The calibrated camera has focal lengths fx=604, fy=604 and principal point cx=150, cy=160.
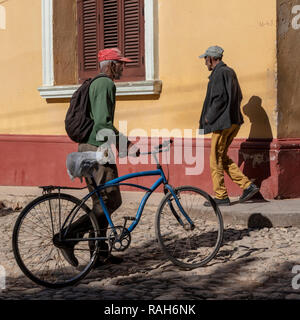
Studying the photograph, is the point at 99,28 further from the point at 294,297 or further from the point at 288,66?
the point at 294,297

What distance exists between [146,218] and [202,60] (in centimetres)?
247

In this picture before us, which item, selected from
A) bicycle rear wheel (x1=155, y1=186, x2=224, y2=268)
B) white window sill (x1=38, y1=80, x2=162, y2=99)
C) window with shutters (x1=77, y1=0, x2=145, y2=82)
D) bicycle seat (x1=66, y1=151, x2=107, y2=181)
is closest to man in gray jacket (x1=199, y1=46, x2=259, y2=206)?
white window sill (x1=38, y1=80, x2=162, y2=99)

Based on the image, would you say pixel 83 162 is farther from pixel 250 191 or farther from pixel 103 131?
pixel 250 191

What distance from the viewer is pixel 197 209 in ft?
17.7

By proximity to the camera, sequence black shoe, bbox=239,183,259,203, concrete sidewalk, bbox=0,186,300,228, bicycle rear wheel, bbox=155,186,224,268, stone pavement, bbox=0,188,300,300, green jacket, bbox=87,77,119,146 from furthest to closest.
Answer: black shoe, bbox=239,183,259,203 → concrete sidewalk, bbox=0,186,300,228 → bicycle rear wheel, bbox=155,186,224,268 → green jacket, bbox=87,77,119,146 → stone pavement, bbox=0,188,300,300

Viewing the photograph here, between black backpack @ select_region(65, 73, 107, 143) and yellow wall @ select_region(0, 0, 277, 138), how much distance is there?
3486 mm

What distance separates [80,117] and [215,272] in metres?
1.72

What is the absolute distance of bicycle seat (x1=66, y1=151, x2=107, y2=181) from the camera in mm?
4855

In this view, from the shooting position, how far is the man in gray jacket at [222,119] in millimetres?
7254

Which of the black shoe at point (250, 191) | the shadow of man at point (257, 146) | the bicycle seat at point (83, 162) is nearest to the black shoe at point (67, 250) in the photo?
the bicycle seat at point (83, 162)

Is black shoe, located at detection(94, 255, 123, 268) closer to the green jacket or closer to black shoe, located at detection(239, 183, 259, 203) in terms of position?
the green jacket

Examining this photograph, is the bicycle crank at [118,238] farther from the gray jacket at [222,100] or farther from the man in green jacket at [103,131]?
the gray jacket at [222,100]

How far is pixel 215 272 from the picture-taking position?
200 inches
